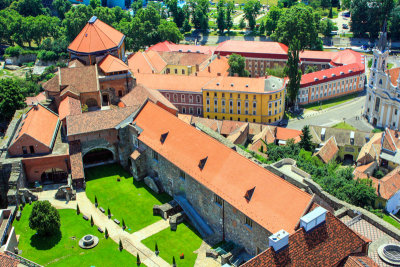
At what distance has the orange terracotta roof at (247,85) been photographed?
114125mm


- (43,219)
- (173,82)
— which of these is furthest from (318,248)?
(173,82)

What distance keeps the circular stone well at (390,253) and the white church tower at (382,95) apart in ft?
212

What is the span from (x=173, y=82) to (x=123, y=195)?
5220cm

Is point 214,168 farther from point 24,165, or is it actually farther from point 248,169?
point 24,165

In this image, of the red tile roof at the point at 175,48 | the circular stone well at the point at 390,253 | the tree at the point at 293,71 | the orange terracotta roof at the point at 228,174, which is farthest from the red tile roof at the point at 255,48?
the circular stone well at the point at 390,253

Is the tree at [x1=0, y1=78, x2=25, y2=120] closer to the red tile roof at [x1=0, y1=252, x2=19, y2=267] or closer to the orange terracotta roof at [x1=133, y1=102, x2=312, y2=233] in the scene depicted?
the orange terracotta roof at [x1=133, y1=102, x2=312, y2=233]

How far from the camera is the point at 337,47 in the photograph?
609 feet

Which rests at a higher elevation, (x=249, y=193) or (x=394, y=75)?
(x=394, y=75)

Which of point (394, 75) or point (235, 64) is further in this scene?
point (235, 64)

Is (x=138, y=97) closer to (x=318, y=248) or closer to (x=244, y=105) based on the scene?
(x=244, y=105)

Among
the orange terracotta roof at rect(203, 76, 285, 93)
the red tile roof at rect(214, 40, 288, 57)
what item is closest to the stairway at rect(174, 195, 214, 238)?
the orange terracotta roof at rect(203, 76, 285, 93)

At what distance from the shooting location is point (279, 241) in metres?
44.9

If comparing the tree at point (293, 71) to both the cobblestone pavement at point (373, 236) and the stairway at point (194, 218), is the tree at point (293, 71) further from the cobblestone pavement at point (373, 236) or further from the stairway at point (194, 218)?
the cobblestone pavement at point (373, 236)

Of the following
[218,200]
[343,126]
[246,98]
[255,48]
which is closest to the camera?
[218,200]
